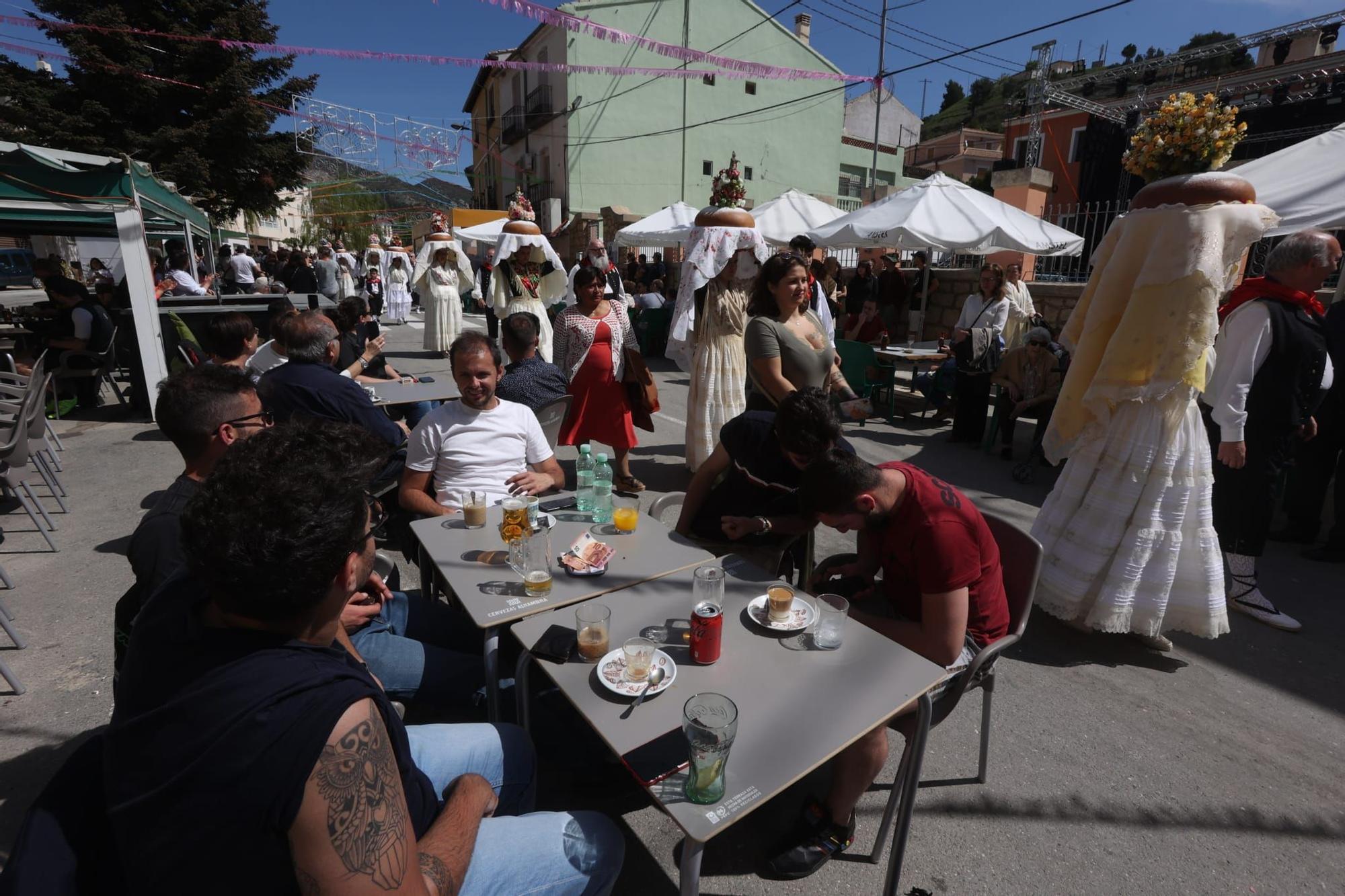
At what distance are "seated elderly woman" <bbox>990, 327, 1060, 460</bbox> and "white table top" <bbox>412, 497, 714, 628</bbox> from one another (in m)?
4.94

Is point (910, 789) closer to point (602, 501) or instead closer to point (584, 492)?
point (602, 501)

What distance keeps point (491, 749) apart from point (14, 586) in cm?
387

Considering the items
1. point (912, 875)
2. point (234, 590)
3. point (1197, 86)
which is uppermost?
point (1197, 86)

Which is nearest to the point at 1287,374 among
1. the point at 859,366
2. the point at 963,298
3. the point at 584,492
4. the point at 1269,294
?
the point at 1269,294

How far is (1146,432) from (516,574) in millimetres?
3141

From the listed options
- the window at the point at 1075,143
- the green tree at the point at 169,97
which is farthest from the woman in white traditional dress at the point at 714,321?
the window at the point at 1075,143

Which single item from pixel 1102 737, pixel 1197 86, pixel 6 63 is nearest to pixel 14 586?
pixel 1102 737

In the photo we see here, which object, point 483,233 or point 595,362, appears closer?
point 595,362

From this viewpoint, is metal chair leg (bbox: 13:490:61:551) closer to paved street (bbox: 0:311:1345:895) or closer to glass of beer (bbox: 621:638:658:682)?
paved street (bbox: 0:311:1345:895)

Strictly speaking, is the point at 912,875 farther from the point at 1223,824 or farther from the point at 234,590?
the point at 234,590

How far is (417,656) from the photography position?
2320mm

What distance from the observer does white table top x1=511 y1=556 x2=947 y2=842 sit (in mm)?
1437

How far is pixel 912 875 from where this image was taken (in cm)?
208

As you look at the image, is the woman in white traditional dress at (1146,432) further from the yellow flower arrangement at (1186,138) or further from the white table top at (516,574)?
Result: the white table top at (516,574)
